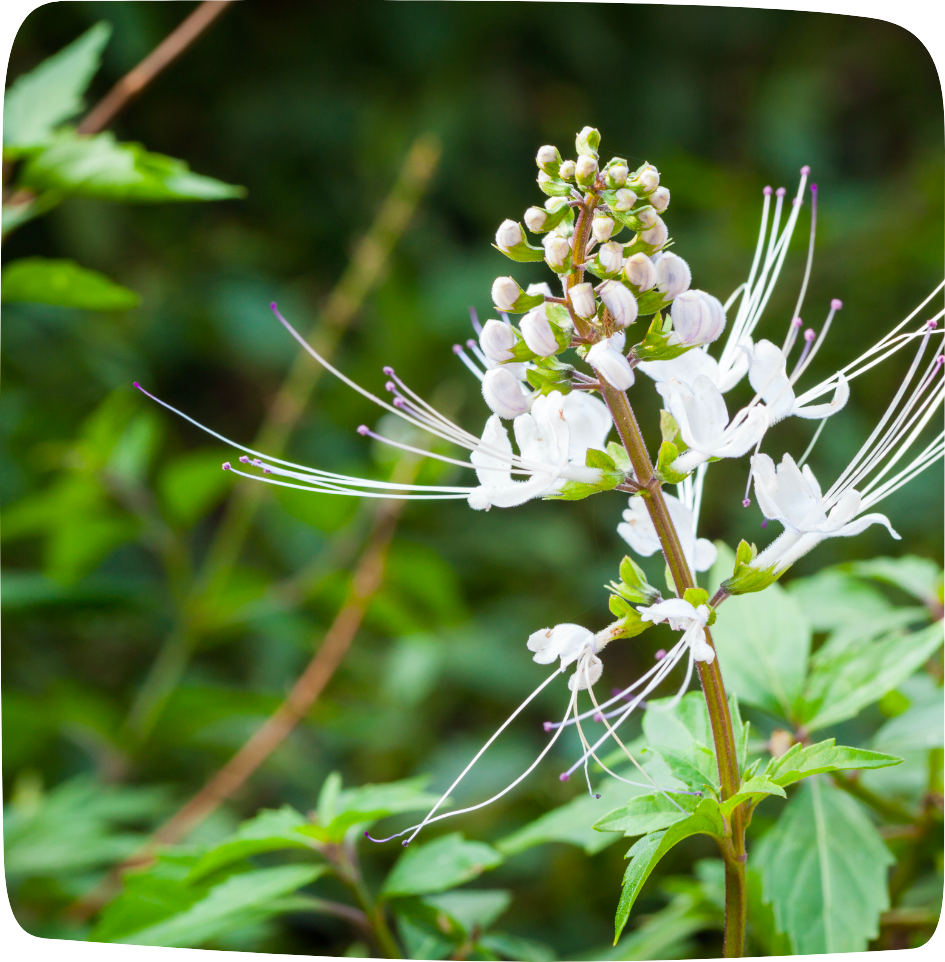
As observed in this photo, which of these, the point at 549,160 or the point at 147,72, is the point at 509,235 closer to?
the point at 549,160

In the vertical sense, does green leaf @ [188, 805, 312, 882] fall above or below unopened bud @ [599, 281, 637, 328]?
below

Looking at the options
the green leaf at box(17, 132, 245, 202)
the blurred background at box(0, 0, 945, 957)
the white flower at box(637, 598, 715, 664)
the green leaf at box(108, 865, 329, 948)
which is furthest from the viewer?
the blurred background at box(0, 0, 945, 957)

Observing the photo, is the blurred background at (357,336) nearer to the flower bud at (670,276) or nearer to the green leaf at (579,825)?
the green leaf at (579,825)

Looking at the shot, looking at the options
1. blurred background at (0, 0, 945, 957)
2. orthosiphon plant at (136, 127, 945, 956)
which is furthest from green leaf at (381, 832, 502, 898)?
blurred background at (0, 0, 945, 957)

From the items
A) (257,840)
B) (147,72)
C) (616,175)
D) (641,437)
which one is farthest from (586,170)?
(147,72)

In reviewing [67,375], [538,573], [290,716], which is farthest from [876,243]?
[67,375]

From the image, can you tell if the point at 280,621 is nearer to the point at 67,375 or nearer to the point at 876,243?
the point at 67,375

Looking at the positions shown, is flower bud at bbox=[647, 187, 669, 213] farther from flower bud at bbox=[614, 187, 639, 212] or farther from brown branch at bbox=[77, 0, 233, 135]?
brown branch at bbox=[77, 0, 233, 135]
